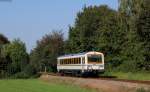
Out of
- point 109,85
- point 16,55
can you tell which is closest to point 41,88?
point 109,85

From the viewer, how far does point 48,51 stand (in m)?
84.7

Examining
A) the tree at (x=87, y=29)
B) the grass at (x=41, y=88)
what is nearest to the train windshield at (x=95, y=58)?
the grass at (x=41, y=88)

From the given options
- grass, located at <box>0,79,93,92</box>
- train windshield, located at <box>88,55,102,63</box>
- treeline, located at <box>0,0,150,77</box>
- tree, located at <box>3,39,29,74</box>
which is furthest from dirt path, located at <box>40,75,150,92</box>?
tree, located at <box>3,39,29,74</box>

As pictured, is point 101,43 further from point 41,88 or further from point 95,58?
point 41,88

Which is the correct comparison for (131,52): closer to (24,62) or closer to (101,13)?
(24,62)

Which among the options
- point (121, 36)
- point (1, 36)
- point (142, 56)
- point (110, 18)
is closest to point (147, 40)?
point (142, 56)

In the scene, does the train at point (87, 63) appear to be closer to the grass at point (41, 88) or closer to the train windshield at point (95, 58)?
the train windshield at point (95, 58)

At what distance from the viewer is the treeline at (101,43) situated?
5247 cm

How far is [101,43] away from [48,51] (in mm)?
15355

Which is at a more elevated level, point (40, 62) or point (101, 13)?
point (101, 13)

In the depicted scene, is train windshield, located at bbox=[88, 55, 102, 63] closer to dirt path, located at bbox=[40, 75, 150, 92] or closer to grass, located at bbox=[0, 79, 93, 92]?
dirt path, located at bbox=[40, 75, 150, 92]

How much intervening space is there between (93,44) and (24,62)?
11.1 m

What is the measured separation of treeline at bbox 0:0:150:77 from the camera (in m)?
52.5

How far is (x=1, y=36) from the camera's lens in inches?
4289
